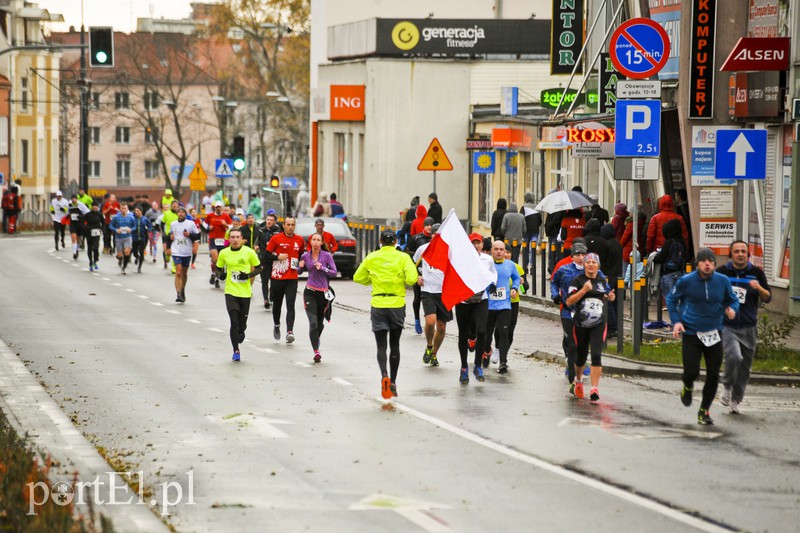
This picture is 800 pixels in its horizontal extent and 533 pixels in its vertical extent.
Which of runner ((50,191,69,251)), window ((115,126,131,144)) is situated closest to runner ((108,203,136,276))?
runner ((50,191,69,251))

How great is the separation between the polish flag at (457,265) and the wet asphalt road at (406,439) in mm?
1053

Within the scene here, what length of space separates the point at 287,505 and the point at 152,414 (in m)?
4.59

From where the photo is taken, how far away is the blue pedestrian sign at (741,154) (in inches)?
753

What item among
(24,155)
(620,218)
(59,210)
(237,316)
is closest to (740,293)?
(237,316)

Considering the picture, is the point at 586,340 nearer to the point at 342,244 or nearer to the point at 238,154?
the point at 342,244

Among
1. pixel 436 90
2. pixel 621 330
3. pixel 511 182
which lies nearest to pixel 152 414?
pixel 621 330

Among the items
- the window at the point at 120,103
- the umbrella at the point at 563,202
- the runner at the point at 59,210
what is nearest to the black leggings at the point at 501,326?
the umbrella at the point at 563,202

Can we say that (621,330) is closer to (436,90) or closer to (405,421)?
(405,421)

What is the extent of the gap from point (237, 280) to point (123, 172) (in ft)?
334

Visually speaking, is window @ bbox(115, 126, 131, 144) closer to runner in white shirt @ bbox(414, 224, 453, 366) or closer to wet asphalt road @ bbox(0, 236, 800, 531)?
wet asphalt road @ bbox(0, 236, 800, 531)

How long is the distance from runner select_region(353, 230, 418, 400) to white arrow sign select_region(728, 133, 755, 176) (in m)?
5.14

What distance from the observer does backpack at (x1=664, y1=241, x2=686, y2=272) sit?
2159 centimetres

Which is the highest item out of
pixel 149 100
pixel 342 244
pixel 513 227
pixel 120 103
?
pixel 149 100

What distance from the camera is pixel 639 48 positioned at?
18.9m
